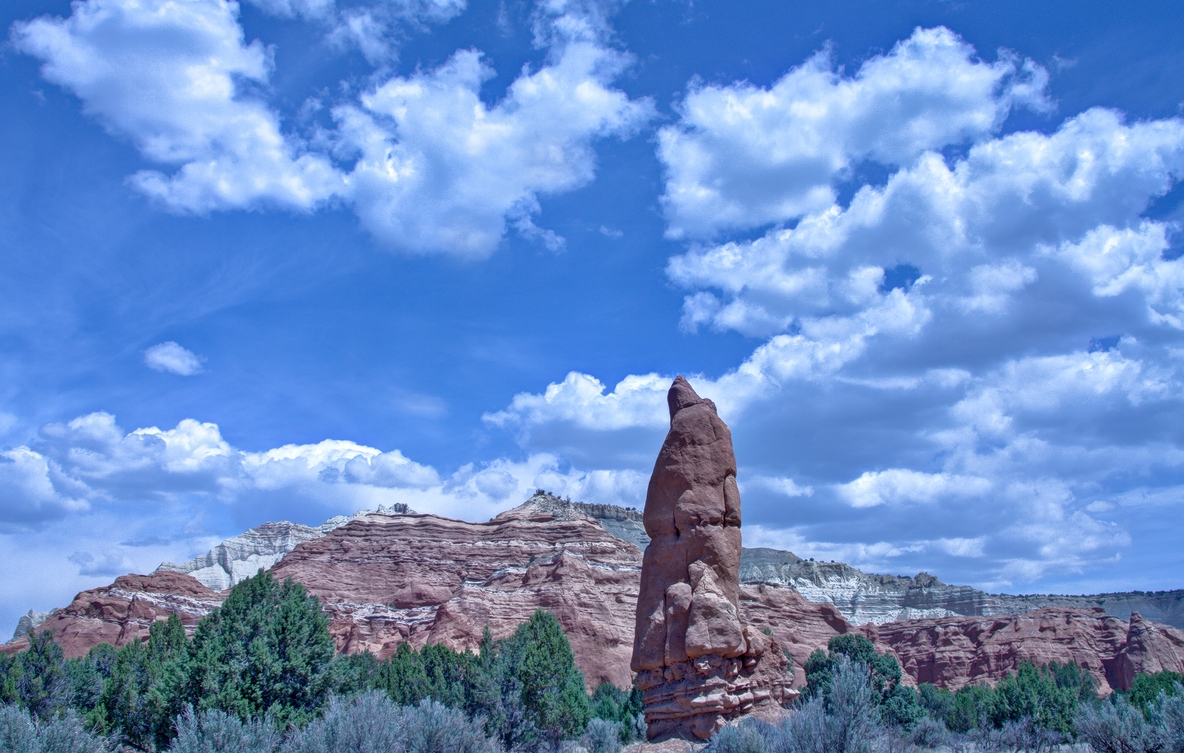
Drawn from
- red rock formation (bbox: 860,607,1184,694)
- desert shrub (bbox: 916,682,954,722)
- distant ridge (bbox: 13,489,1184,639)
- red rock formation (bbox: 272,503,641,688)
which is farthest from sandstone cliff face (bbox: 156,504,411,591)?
desert shrub (bbox: 916,682,954,722)

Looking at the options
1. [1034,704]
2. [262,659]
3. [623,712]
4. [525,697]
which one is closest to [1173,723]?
[262,659]

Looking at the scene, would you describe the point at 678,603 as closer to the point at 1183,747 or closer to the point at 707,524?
the point at 707,524

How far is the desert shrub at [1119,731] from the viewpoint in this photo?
1678 centimetres

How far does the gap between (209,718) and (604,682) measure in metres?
53.8

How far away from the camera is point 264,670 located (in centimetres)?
2162

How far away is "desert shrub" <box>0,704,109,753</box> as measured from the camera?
1335 cm

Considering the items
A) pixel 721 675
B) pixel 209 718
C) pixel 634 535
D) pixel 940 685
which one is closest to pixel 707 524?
pixel 721 675

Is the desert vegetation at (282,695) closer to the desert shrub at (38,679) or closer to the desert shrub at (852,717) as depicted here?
the desert shrub at (38,679)

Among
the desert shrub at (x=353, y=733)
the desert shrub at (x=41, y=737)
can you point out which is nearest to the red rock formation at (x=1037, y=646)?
the desert shrub at (x=353, y=733)

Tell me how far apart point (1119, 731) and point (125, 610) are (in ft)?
241

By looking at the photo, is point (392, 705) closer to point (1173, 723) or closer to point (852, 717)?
point (852, 717)

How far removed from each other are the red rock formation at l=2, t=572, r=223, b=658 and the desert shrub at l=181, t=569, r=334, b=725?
4520 centimetres

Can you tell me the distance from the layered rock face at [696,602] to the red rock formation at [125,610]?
53.9m

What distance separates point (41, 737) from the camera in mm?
14359
